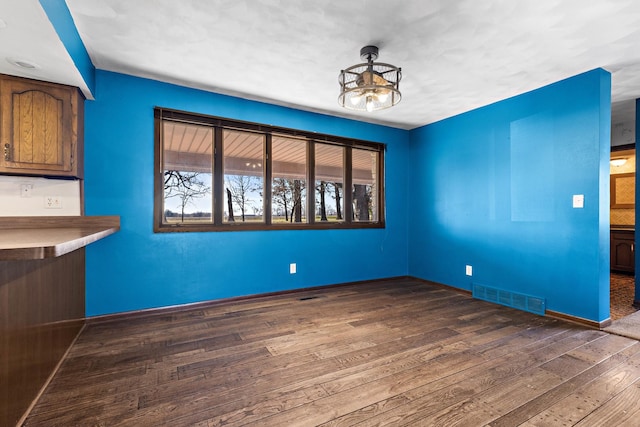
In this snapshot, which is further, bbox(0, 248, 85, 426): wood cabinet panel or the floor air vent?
the floor air vent

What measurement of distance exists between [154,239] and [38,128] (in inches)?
54.1

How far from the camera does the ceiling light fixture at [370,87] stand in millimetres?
2309

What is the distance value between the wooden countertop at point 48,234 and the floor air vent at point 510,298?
4.17 meters

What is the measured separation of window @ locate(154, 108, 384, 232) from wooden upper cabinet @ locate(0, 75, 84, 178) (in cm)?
76

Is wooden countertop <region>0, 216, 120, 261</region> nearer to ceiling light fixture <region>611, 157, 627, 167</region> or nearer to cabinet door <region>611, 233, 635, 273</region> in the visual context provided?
cabinet door <region>611, 233, 635, 273</region>

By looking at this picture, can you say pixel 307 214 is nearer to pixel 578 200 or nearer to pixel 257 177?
pixel 257 177

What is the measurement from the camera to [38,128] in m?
2.48

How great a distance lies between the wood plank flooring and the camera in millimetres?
1637

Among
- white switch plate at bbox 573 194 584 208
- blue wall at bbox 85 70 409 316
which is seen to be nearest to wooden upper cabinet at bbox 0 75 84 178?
blue wall at bbox 85 70 409 316

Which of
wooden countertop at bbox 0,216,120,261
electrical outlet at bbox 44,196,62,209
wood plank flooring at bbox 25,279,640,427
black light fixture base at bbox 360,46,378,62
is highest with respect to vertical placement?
black light fixture base at bbox 360,46,378,62

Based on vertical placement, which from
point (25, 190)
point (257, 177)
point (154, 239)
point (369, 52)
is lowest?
point (154, 239)

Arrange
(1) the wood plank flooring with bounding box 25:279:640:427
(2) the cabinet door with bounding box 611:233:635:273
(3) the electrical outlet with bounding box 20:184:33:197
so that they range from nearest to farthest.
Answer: (1) the wood plank flooring with bounding box 25:279:640:427, (3) the electrical outlet with bounding box 20:184:33:197, (2) the cabinet door with bounding box 611:233:635:273

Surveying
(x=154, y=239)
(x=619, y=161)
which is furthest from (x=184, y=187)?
(x=619, y=161)

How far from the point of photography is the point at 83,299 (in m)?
2.88
